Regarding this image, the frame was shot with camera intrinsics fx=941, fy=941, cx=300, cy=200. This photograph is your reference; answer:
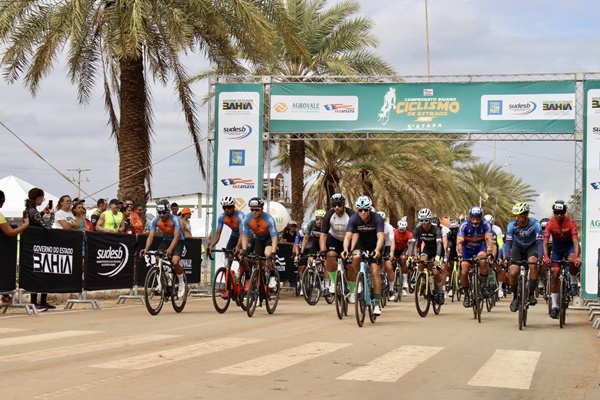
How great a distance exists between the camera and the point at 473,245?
16.7m

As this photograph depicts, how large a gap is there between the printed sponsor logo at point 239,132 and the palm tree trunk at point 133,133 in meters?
2.37

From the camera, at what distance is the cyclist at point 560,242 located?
1534cm

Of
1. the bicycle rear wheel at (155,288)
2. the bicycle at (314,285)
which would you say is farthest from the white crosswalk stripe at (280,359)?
the bicycle at (314,285)

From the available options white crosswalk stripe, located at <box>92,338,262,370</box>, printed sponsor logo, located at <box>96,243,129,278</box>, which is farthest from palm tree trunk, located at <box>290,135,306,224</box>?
white crosswalk stripe, located at <box>92,338,262,370</box>

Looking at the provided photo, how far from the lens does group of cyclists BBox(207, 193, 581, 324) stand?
48.2ft

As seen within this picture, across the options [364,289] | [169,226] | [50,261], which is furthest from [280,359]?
[50,261]

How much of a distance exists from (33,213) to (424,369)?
30.8 feet

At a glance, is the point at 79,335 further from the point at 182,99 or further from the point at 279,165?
the point at 279,165

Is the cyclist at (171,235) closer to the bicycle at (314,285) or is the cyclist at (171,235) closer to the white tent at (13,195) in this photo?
the bicycle at (314,285)

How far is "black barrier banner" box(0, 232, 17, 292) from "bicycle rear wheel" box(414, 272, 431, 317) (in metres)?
6.89

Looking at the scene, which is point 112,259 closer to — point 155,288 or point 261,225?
point 155,288

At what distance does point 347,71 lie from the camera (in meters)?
33.0

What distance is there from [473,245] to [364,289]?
3322mm

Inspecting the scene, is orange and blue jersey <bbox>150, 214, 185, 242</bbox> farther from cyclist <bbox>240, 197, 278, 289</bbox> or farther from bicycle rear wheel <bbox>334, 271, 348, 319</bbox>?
bicycle rear wheel <bbox>334, 271, 348, 319</bbox>
